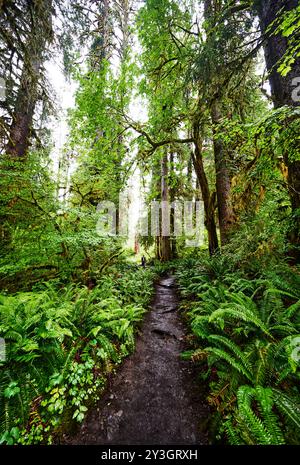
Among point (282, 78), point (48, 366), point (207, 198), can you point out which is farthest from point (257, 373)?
point (207, 198)

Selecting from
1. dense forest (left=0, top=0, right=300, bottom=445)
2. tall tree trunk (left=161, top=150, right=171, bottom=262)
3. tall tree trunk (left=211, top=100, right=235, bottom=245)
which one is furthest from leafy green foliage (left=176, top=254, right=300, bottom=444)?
tall tree trunk (left=161, top=150, right=171, bottom=262)

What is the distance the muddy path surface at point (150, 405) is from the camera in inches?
Result: 81.3

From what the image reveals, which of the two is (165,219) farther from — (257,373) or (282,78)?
(257,373)

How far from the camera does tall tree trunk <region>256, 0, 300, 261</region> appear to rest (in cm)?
366

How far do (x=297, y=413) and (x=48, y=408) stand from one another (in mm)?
2508

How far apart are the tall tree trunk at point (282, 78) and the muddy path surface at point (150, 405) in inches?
130

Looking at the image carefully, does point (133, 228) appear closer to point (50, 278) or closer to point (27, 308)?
point (50, 278)

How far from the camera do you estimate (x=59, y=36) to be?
6.41m

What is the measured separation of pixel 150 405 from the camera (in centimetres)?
245

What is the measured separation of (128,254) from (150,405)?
7.57 metres

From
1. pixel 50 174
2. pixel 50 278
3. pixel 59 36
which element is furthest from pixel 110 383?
pixel 59 36

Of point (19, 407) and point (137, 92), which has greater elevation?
point (137, 92)

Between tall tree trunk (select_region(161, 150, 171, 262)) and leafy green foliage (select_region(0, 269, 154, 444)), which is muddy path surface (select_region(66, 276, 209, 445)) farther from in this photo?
tall tree trunk (select_region(161, 150, 171, 262))

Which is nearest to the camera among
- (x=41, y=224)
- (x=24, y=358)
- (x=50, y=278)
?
(x=24, y=358)
